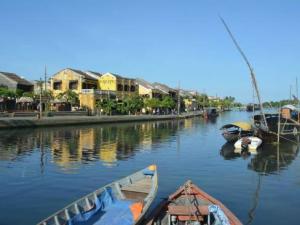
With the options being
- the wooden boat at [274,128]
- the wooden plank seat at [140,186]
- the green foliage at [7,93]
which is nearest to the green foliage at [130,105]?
the green foliage at [7,93]

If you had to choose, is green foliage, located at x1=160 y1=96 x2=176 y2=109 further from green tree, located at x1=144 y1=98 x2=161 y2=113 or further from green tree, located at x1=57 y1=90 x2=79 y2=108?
green tree, located at x1=57 y1=90 x2=79 y2=108

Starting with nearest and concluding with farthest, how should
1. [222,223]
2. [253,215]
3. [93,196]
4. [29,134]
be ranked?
[222,223] < [93,196] < [253,215] < [29,134]

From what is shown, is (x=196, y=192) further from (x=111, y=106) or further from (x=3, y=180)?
(x=111, y=106)

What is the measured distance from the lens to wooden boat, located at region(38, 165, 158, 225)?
14.4m

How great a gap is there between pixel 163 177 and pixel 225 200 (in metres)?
6.98

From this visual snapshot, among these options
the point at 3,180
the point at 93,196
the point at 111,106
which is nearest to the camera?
the point at 93,196

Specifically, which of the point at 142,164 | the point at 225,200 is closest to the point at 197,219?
the point at 225,200

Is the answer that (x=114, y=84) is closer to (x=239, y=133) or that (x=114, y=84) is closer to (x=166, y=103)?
(x=166, y=103)

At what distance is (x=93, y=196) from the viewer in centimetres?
1675

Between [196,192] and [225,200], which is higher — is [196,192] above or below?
above

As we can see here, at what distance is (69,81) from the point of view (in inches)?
3957

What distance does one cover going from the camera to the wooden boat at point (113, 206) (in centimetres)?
1438

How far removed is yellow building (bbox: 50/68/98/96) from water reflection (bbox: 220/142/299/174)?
5747 centimetres

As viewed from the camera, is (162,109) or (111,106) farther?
(162,109)
